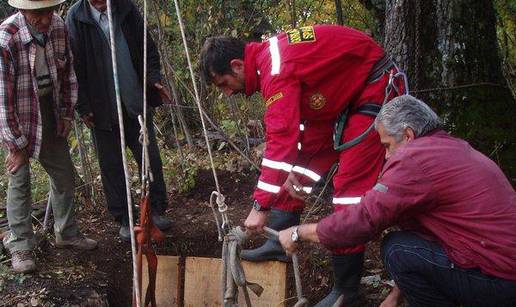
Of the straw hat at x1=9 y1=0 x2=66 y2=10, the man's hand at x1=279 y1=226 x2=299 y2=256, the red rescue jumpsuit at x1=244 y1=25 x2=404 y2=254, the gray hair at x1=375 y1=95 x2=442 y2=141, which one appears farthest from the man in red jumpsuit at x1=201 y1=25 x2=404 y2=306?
the straw hat at x1=9 y1=0 x2=66 y2=10

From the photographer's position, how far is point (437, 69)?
4.08m

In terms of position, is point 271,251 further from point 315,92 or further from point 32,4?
point 32,4

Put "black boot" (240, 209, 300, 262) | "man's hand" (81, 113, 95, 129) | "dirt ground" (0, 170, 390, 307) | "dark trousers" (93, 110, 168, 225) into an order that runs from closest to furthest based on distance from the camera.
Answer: "dirt ground" (0, 170, 390, 307) → "black boot" (240, 209, 300, 262) → "man's hand" (81, 113, 95, 129) → "dark trousers" (93, 110, 168, 225)

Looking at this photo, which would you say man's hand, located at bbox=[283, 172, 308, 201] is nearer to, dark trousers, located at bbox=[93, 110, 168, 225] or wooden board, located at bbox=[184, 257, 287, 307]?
wooden board, located at bbox=[184, 257, 287, 307]

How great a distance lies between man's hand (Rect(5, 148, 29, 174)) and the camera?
144 inches

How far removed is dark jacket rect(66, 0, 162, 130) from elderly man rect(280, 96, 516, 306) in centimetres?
210

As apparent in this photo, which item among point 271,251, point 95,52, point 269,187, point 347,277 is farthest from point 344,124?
point 95,52

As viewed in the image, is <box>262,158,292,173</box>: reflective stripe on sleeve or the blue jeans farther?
<box>262,158,292,173</box>: reflective stripe on sleeve

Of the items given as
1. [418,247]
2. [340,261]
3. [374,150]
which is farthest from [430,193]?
[340,261]

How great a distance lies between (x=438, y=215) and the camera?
2496 millimetres

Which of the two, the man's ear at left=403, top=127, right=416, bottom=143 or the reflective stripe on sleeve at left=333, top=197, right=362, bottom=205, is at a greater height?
the man's ear at left=403, top=127, right=416, bottom=143

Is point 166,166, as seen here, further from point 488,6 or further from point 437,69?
point 488,6

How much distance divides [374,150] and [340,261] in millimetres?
683

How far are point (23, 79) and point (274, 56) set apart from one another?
166 centimetres
